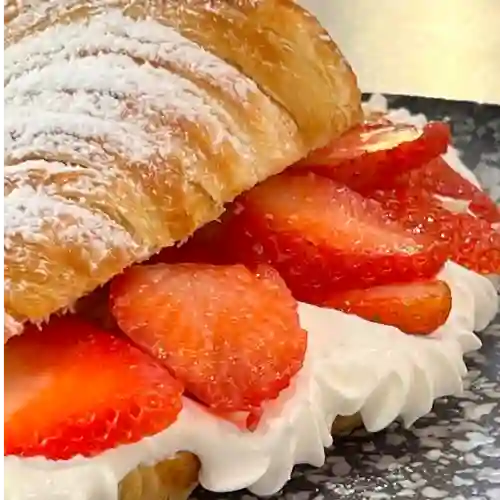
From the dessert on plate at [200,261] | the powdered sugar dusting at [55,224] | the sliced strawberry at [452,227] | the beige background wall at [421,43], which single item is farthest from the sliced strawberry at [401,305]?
the beige background wall at [421,43]

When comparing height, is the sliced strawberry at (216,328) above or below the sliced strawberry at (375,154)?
below

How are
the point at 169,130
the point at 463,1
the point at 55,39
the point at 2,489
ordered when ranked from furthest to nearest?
the point at 463,1 < the point at 55,39 < the point at 169,130 < the point at 2,489

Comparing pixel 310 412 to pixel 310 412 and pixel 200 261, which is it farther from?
pixel 200 261

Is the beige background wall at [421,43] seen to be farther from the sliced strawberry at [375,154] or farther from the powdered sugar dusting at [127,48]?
the powdered sugar dusting at [127,48]

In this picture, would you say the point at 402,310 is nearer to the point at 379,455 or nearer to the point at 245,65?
the point at 379,455

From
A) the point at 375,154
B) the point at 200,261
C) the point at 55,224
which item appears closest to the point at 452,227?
the point at 375,154

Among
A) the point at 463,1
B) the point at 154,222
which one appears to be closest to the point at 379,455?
the point at 154,222

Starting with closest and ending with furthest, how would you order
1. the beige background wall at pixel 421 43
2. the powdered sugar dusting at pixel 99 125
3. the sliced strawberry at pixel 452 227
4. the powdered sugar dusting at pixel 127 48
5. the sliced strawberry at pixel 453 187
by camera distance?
1. the powdered sugar dusting at pixel 99 125
2. the powdered sugar dusting at pixel 127 48
3. the sliced strawberry at pixel 452 227
4. the sliced strawberry at pixel 453 187
5. the beige background wall at pixel 421 43
